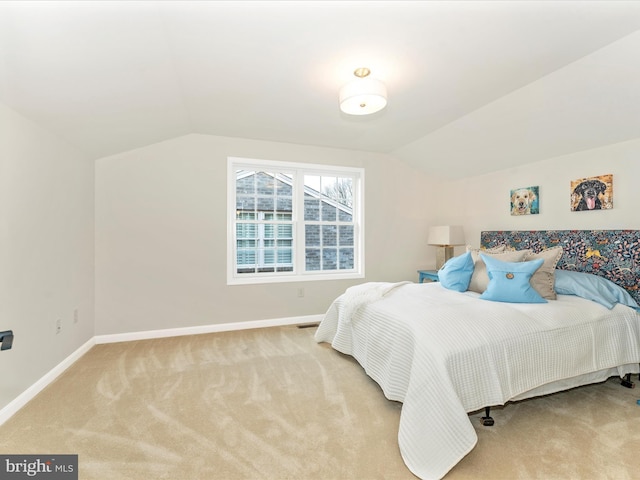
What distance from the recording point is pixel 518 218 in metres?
3.54

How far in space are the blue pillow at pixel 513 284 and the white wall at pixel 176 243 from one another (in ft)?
6.91

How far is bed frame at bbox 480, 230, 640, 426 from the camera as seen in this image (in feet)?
8.19

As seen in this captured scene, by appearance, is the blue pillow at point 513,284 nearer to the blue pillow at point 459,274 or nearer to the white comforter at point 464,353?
the white comforter at point 464,353

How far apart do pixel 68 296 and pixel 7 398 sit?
3.14 feet

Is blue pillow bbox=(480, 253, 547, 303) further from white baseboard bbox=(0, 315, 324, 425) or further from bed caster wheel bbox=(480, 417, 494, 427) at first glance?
white baseboard bbox=(0, 315, 324, 425)

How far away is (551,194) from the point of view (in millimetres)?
3221

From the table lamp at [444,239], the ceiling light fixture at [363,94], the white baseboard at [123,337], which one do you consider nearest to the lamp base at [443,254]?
the table lamp at [444,239]

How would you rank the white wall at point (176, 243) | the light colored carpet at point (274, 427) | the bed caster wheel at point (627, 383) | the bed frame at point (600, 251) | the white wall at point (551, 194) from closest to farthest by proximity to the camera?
1. the light colored carpet at point (274, 427)
2. the bed caster wheel at point (627, 383)
3. the bed frame at point (600, 251)
4. the white wall at point (551, 194)
5. the white wall at point (176, 243)

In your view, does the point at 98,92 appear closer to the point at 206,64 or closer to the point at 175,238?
the point at 206,64

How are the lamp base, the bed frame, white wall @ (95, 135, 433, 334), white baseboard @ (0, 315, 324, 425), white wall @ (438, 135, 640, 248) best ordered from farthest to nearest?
the lamp base < white wall @ (95, 135, 433, 334) < white wall @ (438, 135, 640, 248) < the bed frame < white baseboard @ (0, 315, 324, 425)

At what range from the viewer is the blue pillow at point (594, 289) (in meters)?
2.37

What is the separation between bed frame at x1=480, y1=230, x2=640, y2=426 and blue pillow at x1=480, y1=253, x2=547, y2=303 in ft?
2.29

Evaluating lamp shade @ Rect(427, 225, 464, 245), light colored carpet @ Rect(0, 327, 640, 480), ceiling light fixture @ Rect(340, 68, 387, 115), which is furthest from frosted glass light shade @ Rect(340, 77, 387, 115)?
lamp shade @ Rect(427, 225, 464, 245)

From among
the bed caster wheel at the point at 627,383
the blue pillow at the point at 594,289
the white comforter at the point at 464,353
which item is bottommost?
the bed caster wheel at the point at 627,383
